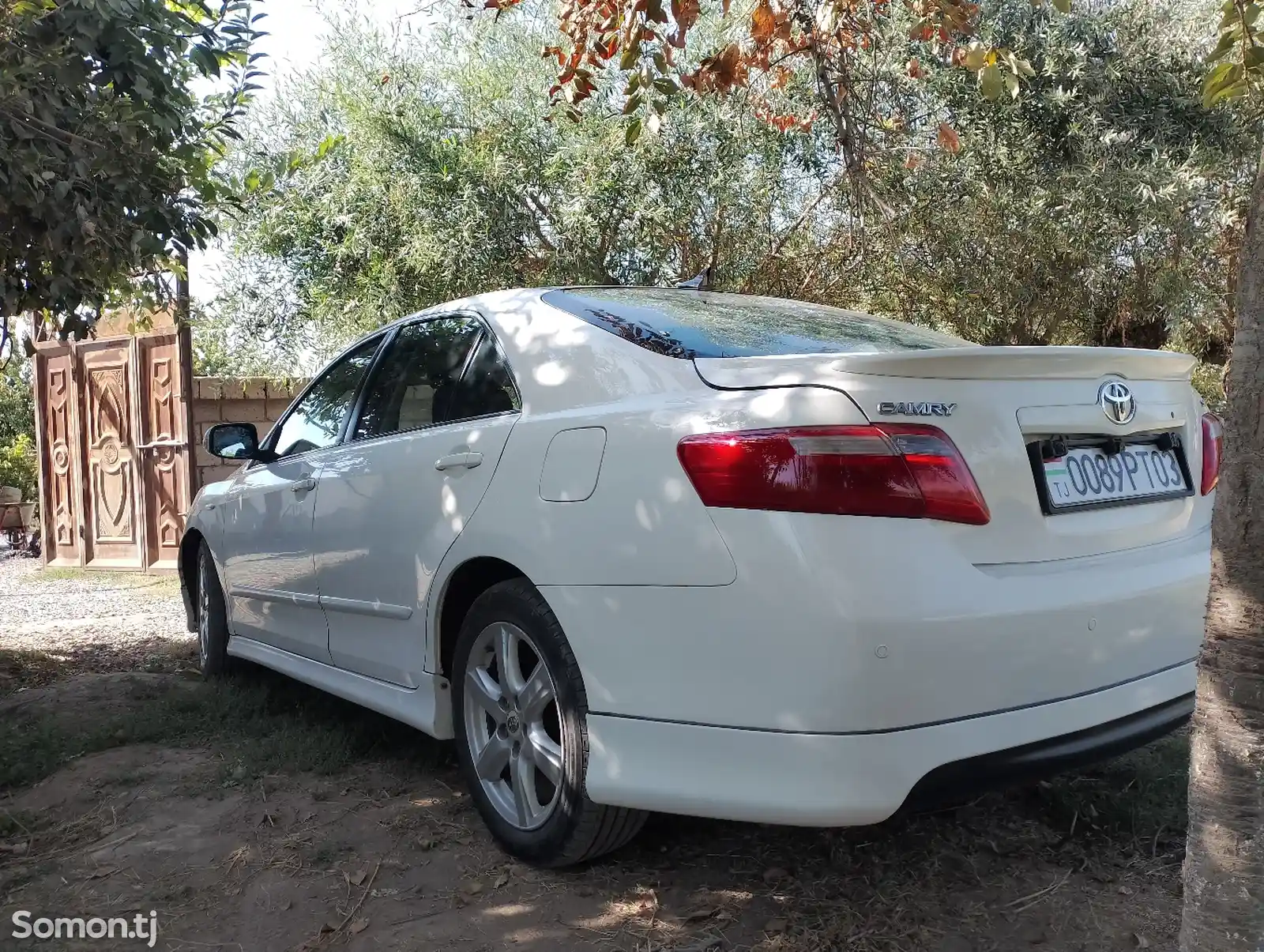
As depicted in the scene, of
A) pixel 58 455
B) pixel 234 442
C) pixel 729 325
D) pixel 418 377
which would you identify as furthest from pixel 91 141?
pixel 58 455

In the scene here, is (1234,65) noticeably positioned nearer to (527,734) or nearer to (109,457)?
(527,734)

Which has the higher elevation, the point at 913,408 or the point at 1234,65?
the point at 1234,65

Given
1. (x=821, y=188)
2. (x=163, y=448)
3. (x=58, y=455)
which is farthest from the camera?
(x=58, y=455)

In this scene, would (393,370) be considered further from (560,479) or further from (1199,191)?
(1199,191)

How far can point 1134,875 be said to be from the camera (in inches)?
101

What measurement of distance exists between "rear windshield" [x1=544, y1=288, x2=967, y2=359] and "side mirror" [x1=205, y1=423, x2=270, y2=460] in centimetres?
180

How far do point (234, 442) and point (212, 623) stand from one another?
1.13m

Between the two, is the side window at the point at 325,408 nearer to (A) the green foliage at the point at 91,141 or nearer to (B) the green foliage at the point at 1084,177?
(A) the green foliage at the point at 91,141

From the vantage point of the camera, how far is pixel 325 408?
4.15 meters

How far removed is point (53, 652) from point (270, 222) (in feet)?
13.1

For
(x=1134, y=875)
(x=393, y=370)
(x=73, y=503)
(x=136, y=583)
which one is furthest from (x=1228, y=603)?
(x=73, y=503)

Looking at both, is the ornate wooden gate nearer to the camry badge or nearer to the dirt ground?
the dirt ground

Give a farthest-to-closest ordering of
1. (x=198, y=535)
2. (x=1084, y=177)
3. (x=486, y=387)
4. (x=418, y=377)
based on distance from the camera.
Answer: (x=1084, y=177), (x=198, y=535), (x=418, y=377), (x=486, y=387)
